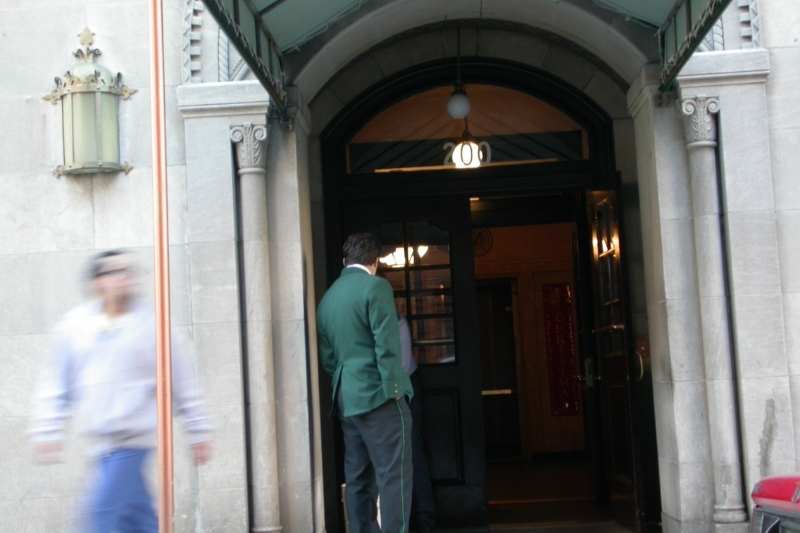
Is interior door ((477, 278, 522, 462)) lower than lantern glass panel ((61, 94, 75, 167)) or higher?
lower

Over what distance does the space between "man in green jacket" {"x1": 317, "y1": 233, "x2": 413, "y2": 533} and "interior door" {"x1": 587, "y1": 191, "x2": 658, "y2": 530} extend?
316 cm

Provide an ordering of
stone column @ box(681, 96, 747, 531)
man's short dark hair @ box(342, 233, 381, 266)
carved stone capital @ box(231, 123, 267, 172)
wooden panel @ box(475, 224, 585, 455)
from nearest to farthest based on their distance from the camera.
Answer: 1. man's short dark hair @ box(342, 233, 381, 266)
2. stone column @ box(681, 96, 747, 531)
3. carved stone capital @ box(231, 123, 267, 172)
4. wooden panel @ box(475, 224, 585, 455)

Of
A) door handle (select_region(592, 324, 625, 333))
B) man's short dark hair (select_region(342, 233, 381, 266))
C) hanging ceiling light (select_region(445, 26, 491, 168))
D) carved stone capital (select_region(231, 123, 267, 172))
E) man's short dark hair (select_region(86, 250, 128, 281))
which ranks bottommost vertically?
door handle (select_region(592, 324, 625, 333))

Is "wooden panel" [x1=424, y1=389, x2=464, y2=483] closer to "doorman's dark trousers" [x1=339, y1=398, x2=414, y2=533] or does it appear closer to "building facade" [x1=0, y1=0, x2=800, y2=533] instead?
"building facade" [x1=0, y1=0, x2=800, y2=533]

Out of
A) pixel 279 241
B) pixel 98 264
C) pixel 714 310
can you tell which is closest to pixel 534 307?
pixel 714 310

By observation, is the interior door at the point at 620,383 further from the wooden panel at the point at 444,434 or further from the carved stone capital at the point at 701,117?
the carved stone capital at the point at 701,117

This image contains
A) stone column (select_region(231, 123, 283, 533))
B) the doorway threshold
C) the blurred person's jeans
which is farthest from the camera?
the doorway threshold

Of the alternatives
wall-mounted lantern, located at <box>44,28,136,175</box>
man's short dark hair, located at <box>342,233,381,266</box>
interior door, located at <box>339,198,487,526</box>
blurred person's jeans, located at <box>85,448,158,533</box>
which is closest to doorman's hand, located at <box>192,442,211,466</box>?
blurred person's jeans, located at <box>85,448,158,533</box>

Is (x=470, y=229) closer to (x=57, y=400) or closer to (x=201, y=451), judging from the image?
(x=201, y=451)

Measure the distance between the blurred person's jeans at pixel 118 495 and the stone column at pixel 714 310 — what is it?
403 cm

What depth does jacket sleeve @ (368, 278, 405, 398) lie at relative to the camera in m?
6.69

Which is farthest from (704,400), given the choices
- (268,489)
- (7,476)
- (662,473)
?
(7,476)

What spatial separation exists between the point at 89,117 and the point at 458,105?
3116mm

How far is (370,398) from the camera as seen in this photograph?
6.77 meters
